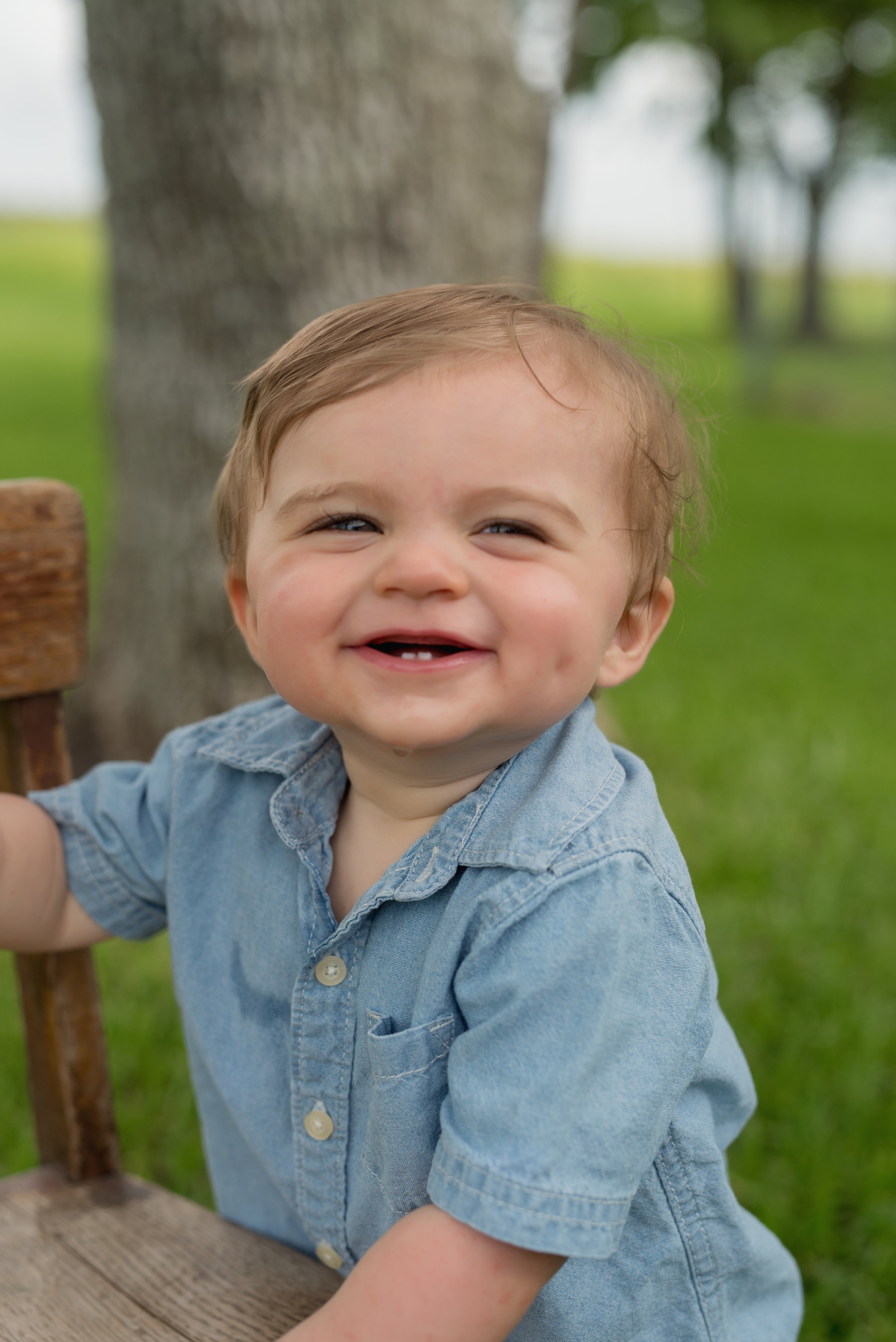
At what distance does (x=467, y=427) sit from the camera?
1.05 metres

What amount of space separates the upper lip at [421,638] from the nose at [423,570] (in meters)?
0.03

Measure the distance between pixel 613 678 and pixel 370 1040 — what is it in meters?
0.41

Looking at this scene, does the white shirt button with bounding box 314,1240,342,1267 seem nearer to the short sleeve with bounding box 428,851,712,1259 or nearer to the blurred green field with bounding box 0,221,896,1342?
the short sleeve with bounding box 428,851,712,1259

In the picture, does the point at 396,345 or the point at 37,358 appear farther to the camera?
the point at 37,358

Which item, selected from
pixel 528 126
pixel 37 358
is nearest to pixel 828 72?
pixel 37 358

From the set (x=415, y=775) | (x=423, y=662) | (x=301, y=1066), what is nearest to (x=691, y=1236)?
(x=301, y=1066)

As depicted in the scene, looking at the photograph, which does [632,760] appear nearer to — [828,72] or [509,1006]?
[509,1006]

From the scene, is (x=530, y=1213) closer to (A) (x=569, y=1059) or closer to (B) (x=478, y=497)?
(A) (x=569, y=1059)

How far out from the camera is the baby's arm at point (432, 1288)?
978 mm

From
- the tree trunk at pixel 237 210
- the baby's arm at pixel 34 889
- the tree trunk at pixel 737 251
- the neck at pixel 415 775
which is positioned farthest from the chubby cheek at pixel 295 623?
the tree trunk at pixel 737 251

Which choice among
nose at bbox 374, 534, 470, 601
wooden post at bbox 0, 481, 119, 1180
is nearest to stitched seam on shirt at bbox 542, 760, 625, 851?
nose at bbox 374, 534, 470, 601

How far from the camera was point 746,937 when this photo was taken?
115 inches

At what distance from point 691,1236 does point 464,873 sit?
0.42 m

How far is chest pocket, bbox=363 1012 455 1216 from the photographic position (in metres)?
1.08
